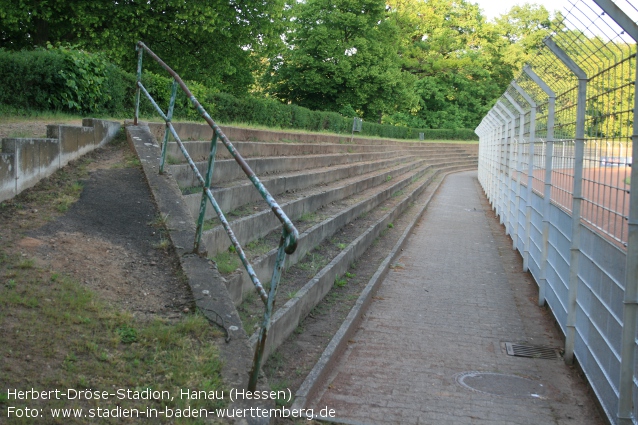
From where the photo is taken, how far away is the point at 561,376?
20.2ft

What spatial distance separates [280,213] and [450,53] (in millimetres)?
59737

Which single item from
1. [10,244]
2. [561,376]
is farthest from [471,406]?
[10,244]

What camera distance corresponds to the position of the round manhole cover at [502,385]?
5.69 meters

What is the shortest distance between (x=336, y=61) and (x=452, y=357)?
121ft

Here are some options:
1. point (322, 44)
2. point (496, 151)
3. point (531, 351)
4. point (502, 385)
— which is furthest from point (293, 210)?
point (322, 44)

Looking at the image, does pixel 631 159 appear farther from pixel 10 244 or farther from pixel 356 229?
pixel 356 229

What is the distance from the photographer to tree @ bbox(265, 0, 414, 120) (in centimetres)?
4119

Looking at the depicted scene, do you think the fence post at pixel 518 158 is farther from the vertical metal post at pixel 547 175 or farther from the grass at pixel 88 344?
the grass at pixel 88 344

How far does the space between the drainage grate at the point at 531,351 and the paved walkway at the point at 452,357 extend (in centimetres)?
10

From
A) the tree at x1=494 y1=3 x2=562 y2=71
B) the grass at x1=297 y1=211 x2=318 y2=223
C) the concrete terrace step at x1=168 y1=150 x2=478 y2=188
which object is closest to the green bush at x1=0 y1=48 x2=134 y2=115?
the concrete terrace step at x1=168 y1=150 x2=478 y2=188

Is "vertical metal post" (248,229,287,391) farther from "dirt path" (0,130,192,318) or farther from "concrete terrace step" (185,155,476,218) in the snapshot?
"concrete terrace step" (185,155,476,218)

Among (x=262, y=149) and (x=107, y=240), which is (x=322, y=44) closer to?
(x=262, y=149)

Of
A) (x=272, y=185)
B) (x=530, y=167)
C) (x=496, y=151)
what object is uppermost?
(x=496, y=151)

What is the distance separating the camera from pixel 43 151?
6.49 meters
